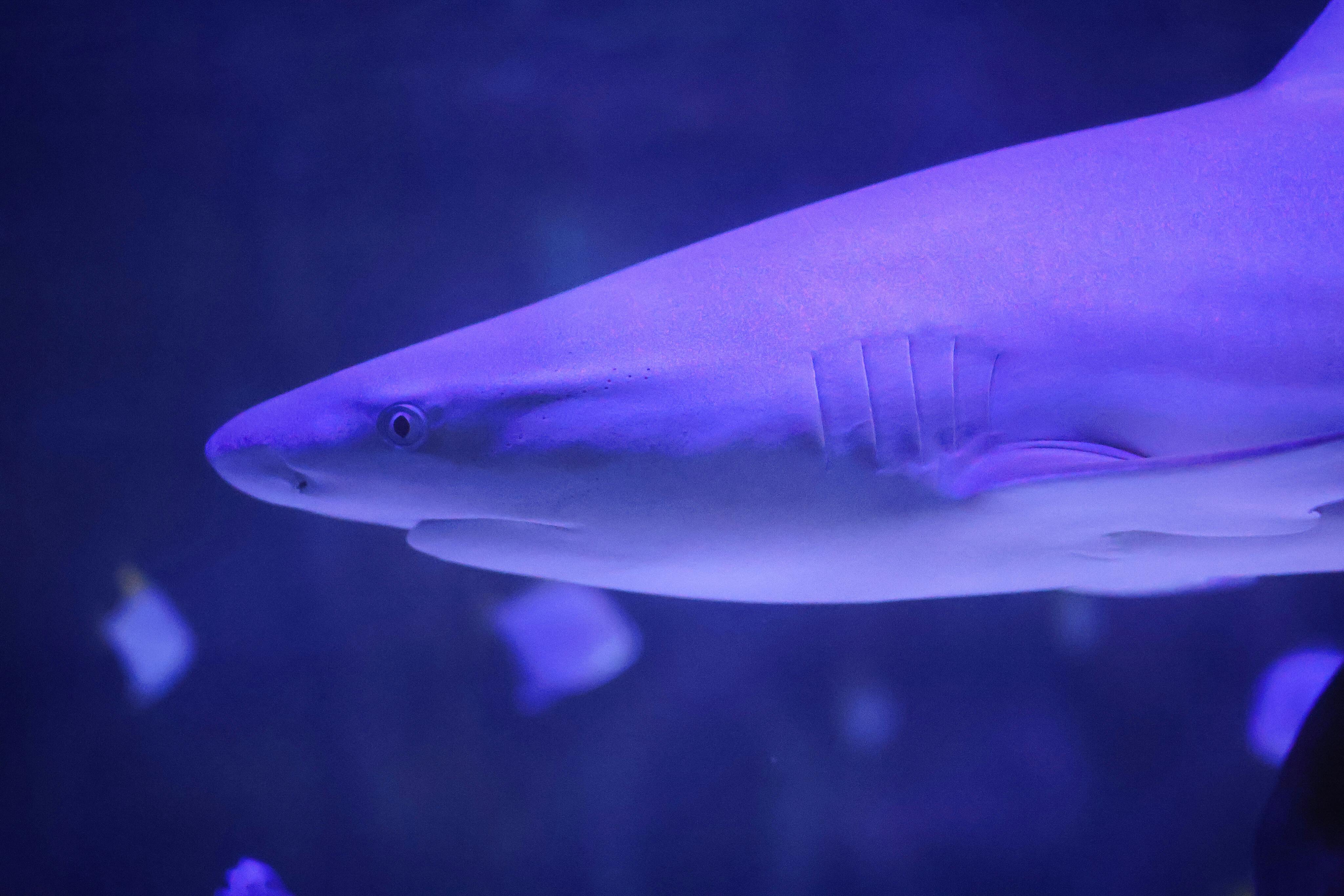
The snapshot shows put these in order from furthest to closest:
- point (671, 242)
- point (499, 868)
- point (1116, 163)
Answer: point (671, 242) → point (499, 868) → point (1116, 163)

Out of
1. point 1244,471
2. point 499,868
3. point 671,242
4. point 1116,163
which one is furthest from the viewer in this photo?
point 671,242

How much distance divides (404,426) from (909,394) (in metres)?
0.55

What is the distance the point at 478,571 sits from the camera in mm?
2195

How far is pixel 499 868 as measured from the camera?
7.15 ft

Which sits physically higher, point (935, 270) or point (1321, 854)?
point (935, 270)

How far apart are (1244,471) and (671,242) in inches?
71.4

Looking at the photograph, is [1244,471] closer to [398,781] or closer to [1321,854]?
[1321,854]

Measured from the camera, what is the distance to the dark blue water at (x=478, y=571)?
2.20 meters

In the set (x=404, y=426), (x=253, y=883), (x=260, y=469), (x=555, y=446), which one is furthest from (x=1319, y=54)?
(x=253, y=883)

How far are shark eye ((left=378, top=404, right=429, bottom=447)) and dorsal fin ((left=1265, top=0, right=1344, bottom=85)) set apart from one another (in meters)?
1.23

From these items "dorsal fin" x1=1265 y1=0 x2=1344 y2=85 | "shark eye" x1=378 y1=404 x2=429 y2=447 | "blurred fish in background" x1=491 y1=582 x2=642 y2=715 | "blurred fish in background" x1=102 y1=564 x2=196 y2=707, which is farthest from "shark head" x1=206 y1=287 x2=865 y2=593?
"blurred fish in background" x1=102 y1=564 x2=196 y2=707

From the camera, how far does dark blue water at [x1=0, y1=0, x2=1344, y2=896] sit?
2.20m

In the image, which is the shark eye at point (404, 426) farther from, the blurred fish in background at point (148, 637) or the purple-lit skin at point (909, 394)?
the blurred fish in background at point (148, 637)

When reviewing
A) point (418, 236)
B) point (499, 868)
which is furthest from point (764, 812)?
point (418, 236)
